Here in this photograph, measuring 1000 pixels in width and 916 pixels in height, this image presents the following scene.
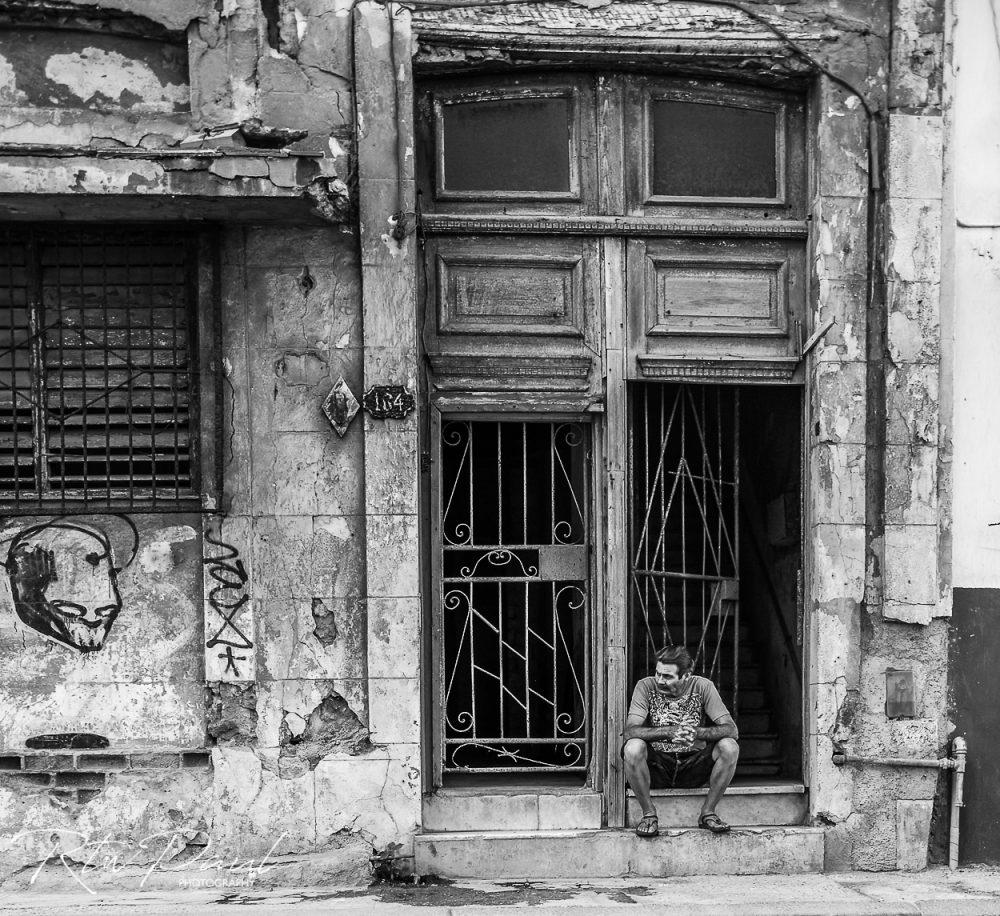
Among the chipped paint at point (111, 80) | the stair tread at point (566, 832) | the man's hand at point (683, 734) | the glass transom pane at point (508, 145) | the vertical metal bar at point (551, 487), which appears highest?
the chipped paint at point (111, 80)

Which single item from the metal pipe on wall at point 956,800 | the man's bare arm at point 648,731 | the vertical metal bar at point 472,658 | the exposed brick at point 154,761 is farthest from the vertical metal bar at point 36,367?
the metal pipe on wall at point 956,800

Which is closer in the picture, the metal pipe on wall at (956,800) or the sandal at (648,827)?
the sandal at (648,827)

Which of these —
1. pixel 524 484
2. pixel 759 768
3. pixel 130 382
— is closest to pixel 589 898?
pixel 759 768

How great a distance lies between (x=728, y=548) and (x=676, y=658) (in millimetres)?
1153

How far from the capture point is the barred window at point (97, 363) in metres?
6.52

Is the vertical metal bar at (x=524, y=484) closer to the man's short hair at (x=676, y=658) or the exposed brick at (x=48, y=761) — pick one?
the man's short hair at (x=676, y=658)

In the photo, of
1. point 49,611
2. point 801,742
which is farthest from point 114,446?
point 801,742

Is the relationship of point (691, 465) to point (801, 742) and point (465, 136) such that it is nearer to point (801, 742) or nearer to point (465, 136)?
point (801, 742)

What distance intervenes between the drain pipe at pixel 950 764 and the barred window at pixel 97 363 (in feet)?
11.8

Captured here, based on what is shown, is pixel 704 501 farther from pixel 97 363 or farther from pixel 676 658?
pixel 97 363

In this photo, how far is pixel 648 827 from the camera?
6.61 m

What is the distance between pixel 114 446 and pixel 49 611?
872 mm

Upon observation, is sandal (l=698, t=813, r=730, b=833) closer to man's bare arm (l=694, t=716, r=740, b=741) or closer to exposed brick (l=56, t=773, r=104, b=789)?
man's bare arm (l=694, t=716, r=740, b=741)

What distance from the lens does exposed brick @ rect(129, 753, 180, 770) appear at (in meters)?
6.47
